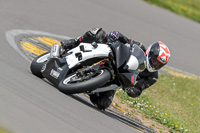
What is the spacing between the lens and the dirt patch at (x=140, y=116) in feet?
26.1

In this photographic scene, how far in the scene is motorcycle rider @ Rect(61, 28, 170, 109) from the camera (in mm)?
6695

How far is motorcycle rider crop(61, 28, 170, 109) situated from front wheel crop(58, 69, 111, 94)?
72 cm

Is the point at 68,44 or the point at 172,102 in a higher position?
the point at 68,44

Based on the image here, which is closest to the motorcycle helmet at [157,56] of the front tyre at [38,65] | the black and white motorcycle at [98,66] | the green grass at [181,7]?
the black and white motorcycle at [98,66]

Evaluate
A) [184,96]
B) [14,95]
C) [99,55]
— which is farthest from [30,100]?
[184,96]

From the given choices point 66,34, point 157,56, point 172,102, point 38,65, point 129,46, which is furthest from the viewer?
point 66,34

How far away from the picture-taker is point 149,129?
757cm

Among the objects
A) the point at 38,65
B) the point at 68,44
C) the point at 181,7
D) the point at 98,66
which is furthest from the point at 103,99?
the point at 181,7

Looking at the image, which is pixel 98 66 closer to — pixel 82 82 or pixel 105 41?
pixel 82 82

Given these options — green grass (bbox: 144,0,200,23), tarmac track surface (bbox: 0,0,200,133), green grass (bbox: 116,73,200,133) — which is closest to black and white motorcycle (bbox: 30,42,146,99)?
tarmac track surface (bbox: 0,0,200,133)

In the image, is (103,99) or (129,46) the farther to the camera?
(103,99)

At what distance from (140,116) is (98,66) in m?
2.25

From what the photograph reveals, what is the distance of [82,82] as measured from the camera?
20.3 feet

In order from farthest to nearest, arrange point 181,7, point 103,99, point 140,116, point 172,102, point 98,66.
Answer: point 181,7
point 172,102
point 140,116
point 103,99
point 98,66
